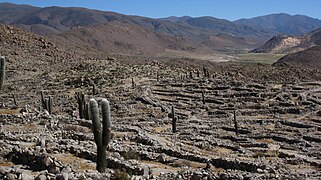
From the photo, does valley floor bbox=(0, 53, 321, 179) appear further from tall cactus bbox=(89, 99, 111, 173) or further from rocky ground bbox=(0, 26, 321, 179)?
tall cactus bbox=(89, 99, 111, 173)

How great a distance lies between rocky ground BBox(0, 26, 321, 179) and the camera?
18.2 metres

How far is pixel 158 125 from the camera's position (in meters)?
35.9

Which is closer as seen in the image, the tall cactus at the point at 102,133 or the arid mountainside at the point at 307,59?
the tall cactus at the point at 102,133

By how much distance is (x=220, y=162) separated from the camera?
66.4 feet

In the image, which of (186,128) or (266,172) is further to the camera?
(186,128)

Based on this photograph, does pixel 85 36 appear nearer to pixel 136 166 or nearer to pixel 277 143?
pixel 277 143

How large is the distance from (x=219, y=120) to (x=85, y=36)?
12385cm

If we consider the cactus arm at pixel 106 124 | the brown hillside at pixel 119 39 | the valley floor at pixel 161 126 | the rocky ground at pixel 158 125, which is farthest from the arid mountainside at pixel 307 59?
the cactus arm at pixel 106 124

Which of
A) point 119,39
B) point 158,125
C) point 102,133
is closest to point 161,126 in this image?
point 158,125

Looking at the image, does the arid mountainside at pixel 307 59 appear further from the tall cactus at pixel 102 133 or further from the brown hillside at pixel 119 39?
the tall cactus at pixel 102 133

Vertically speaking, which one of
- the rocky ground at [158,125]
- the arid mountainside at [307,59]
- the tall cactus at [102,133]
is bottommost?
the rocky ground at [158,125]

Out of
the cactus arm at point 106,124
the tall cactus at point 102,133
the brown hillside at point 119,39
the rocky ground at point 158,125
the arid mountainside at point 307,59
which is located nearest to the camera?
the tall cactus at point 102,133

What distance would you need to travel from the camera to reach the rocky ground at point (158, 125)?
18156mm

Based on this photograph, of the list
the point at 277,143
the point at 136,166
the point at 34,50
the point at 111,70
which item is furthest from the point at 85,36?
the point at 136,166
